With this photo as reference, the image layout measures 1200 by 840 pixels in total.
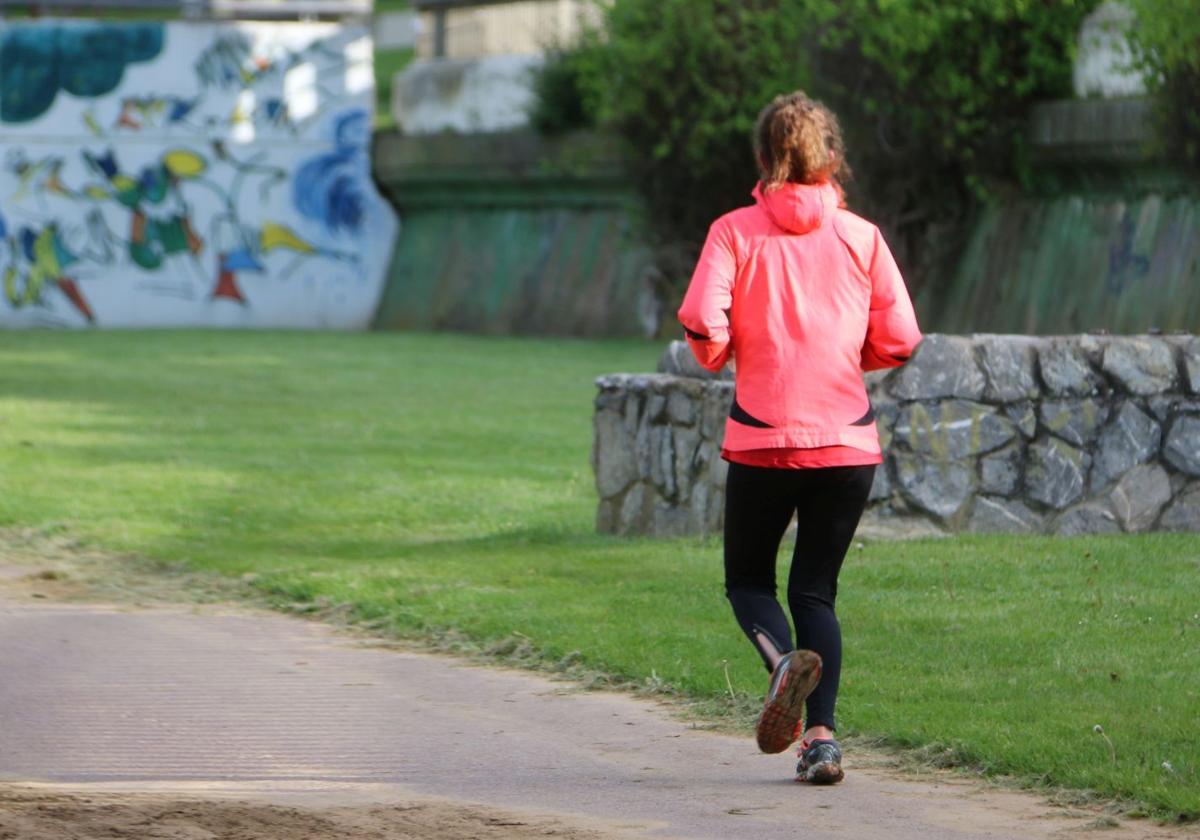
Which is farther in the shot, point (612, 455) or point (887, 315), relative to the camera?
point (612, 455)

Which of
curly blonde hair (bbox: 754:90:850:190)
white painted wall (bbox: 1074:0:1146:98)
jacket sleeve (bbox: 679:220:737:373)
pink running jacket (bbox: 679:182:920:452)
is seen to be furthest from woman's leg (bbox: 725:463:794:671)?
white painted wall (bbox: 1074:0:1146:98)

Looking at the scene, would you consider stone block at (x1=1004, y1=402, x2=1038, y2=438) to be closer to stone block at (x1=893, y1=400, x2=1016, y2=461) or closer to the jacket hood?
stone block at (x1=893, y1=400, x2=1016, y2=461)

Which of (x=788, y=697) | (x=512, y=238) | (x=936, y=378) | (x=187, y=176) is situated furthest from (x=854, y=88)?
(x=788, y=697)

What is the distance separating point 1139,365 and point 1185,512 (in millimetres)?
742

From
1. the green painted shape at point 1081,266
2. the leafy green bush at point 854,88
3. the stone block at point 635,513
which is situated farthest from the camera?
the leafy green bush at point 854,88

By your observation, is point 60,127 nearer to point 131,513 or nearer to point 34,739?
point 131,513

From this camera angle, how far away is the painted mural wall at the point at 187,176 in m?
34.1

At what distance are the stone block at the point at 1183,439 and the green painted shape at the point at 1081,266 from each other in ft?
29.0

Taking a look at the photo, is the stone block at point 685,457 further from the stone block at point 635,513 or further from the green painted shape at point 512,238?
the green painted shape at point 512,238

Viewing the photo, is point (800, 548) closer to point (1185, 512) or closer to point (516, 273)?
point (1185, 512)

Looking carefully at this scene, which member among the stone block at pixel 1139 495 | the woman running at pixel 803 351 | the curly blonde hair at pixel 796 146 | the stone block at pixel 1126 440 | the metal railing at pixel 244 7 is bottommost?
the stone block at pixel 1139 495

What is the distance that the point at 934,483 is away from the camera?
33.8 ft

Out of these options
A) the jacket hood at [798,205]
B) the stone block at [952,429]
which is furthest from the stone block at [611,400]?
the jacket hood at [798,205]

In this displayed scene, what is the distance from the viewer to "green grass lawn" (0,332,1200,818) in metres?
6.84
